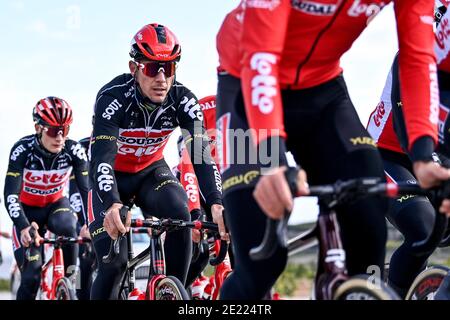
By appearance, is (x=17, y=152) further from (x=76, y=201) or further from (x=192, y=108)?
(x=192, y=108)

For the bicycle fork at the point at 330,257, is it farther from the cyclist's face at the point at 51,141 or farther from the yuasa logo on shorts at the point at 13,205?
the cyclist's face at the point at 51,141

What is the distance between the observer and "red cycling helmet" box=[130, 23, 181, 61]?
729 cm

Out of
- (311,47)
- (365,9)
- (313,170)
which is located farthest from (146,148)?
(365,9)

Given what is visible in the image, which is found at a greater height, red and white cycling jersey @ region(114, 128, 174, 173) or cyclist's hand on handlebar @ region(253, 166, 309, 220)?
red and white cycling jersey @ region(114, 128, 174, 173)

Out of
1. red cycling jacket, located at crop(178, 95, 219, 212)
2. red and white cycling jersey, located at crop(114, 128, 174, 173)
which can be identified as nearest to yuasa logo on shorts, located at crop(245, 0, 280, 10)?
red and white cycling jersey, located at crop(114, 128, 174, 173)

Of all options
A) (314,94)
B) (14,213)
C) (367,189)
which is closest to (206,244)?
(14,213)

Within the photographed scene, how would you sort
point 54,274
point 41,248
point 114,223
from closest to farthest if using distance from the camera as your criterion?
1. point 114,223
2. point 54,274
3. point 41,248

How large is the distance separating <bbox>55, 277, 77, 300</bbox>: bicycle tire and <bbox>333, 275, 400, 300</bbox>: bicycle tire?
6685 mm

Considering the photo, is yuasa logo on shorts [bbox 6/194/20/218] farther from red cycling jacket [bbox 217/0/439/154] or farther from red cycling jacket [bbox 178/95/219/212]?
red cycling jacket [bbox 217/0/439/154]

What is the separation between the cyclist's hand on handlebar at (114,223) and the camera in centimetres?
618

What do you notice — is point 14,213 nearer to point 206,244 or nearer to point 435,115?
point 206,244

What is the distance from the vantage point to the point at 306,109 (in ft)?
13.6

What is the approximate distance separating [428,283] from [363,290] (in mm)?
1480

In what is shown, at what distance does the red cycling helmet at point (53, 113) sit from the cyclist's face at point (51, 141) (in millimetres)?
134
